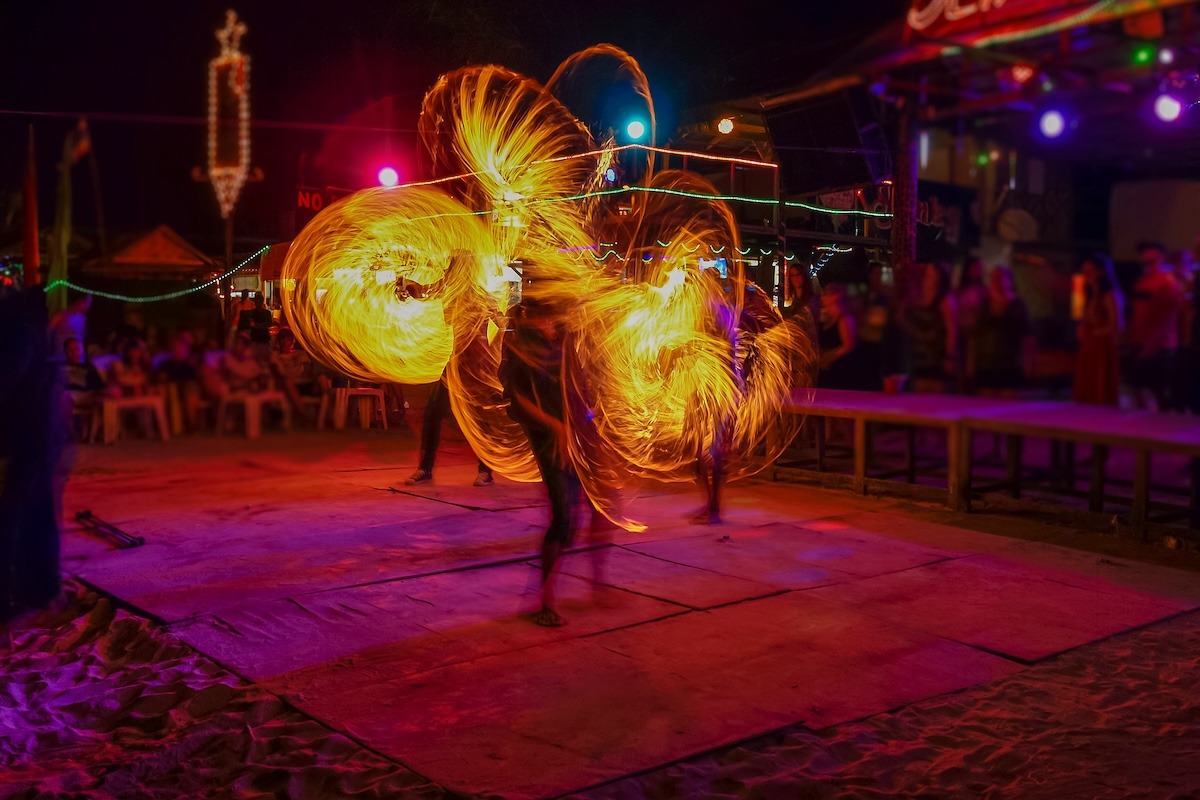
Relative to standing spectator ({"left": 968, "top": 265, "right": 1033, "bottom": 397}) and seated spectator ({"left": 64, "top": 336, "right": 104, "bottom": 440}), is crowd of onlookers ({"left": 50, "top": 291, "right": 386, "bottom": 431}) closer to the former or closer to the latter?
seated spectator ({"left": 64, "top": 336, "right": 104, "bottom": 440})

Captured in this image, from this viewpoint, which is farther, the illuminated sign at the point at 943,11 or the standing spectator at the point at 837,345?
the standing spectator at the point at 837,345

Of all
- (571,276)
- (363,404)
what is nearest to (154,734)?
(571,276)

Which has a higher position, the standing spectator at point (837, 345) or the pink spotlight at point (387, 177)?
the pink spotlight at point (387, 177)

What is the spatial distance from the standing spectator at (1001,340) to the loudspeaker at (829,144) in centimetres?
703

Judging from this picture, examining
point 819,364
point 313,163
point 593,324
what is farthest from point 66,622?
point 313,163

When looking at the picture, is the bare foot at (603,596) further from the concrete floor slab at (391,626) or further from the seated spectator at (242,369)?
the seated spectator at (242,369)

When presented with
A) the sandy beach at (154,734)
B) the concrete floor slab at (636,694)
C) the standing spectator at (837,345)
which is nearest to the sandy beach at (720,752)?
the sandy beach at (154,734)

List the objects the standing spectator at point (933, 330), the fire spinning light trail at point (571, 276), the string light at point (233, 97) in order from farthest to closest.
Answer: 1. the string light at point (233, 97)
2. the fire spinning light trail at point (571, 276)
3. the standing spectator at point (933, 330)

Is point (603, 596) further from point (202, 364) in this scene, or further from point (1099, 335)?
point (1099, 335)

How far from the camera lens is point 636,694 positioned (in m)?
4.50

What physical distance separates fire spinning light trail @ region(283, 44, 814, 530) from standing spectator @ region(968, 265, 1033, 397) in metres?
2.62

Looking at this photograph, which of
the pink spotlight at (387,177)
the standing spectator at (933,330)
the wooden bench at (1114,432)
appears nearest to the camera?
the standing spectator at (933,330)

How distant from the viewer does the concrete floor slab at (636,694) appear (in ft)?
12.7

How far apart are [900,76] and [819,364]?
20.2ft
